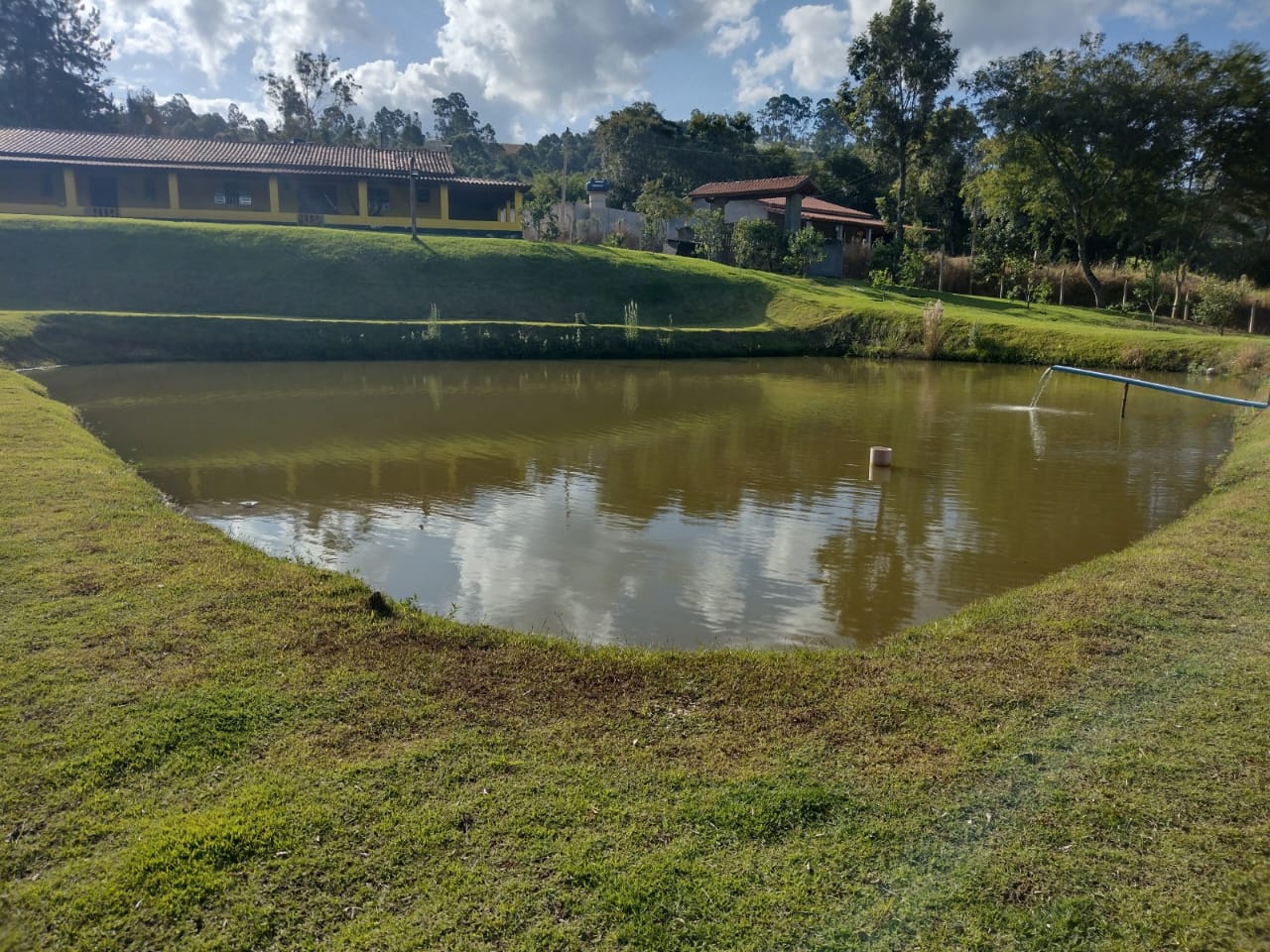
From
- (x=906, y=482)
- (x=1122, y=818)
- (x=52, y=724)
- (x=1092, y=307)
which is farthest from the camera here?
(x=1092, y=307)

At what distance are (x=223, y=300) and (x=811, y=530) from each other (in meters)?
23.6

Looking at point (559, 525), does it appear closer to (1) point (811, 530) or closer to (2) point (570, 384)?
(1) point (811, 530)

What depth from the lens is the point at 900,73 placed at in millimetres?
36312

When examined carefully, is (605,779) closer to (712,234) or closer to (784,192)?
(712,234)

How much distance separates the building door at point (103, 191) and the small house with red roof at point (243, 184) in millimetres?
40

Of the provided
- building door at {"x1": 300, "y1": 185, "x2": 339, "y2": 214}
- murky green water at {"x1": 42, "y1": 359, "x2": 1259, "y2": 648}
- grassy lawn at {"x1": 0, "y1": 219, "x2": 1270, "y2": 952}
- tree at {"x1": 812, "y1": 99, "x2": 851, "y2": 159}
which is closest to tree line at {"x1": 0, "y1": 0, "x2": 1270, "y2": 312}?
building door at {"x1": 300, "y1": 185, "x2": 339, "y2": 214}

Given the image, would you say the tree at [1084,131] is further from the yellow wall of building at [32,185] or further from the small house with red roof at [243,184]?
the yellow wall of building at [32,185]

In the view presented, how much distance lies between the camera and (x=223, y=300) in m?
27.2

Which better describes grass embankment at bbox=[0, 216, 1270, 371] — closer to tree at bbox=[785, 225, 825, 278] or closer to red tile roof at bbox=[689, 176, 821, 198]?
tree at bbox=[785, 225, 825, 278]

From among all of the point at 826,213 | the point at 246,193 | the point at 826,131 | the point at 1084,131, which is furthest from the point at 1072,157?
the point at 826,131

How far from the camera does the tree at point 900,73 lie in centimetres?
3559

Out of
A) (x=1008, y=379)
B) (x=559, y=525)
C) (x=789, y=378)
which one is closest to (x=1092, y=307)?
(x=1008, y=379)

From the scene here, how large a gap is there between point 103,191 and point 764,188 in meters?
27.4

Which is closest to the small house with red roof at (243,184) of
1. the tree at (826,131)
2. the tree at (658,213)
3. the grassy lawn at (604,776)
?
the tree at (658,213)
